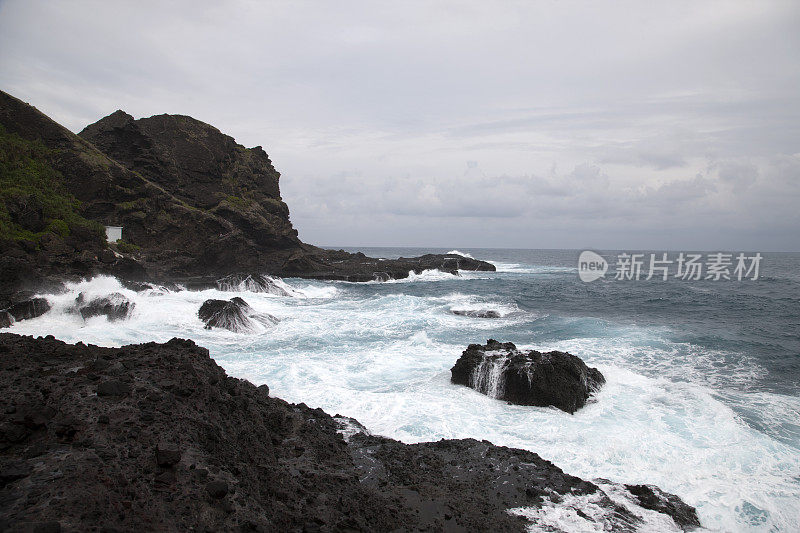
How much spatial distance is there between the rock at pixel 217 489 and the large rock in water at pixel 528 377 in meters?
7.44

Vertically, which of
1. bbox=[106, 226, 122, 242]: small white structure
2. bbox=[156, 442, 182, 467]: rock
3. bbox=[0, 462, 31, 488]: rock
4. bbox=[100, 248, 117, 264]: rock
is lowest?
bbox=[156, 442, 182, 467]: rock

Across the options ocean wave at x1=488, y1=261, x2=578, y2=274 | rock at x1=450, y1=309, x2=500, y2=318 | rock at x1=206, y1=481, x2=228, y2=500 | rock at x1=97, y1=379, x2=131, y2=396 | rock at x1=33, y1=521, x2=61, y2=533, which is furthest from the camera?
ocean wave at x1=488, y1=261, x2=578, y2=274

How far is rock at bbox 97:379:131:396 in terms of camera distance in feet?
16.7

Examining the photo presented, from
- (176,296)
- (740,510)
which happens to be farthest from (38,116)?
(740,510)

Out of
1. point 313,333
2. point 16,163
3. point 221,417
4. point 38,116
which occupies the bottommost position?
point 313,333

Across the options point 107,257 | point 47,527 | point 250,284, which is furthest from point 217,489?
point 250,284

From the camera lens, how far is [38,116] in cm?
2939

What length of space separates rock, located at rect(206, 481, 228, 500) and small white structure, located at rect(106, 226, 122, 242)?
1234 inches

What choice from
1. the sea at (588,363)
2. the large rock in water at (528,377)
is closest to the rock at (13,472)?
the sea at (588,363)

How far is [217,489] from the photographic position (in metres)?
4.25

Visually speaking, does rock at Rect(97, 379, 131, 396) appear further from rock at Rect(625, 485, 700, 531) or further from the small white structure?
the small white structure

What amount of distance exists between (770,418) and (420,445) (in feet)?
28.0

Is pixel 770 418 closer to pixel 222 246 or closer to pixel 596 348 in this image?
pixel 596 348

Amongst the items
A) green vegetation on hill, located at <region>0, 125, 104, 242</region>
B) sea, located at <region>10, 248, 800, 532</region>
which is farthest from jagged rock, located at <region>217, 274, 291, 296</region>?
green vegetation on hill, located at <region>0, 125, 104, 242</region>
